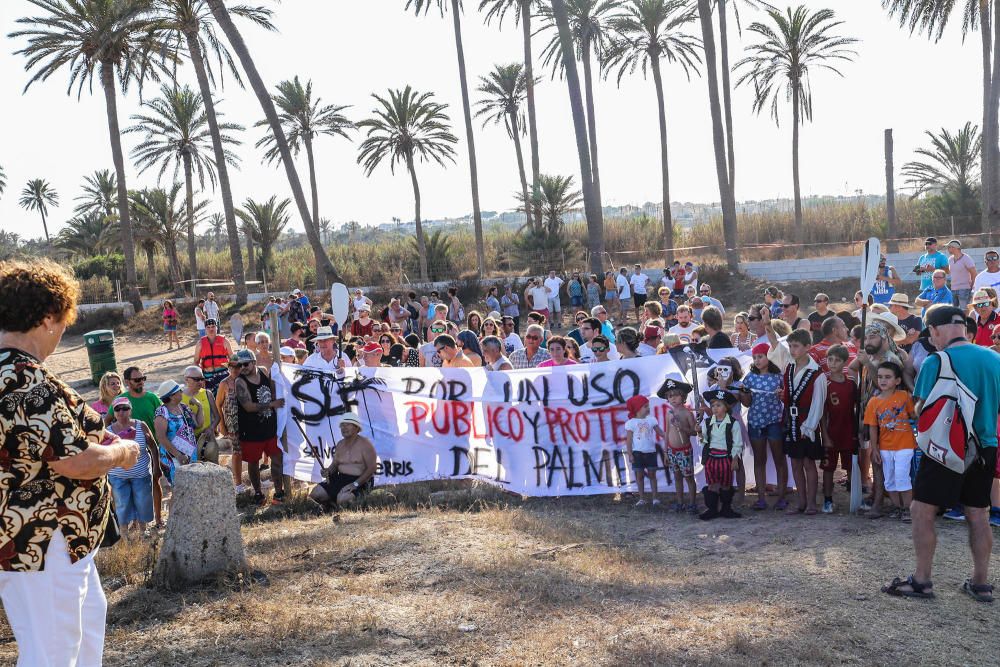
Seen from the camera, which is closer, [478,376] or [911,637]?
[911,637]

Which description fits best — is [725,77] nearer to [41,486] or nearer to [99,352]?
[99,352]

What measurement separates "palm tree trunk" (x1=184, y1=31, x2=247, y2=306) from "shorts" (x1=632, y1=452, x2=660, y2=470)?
26836 mm

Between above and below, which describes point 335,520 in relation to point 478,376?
below

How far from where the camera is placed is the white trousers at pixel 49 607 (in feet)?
10.6

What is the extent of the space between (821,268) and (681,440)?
2016 cm

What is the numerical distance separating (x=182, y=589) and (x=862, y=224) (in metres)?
39.7

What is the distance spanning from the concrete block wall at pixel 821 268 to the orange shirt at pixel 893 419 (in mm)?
19239

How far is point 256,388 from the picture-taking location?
9.38 m

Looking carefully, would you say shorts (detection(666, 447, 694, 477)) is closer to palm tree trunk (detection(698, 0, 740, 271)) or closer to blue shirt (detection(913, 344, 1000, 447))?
blue shirt (detection(913, 344, 1000, 447))

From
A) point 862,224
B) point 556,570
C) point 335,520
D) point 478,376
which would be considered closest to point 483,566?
point 556,570

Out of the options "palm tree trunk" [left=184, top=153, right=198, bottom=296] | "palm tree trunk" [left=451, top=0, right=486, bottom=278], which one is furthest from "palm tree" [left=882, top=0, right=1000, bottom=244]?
"palm tree trunk" [left=184, top=153, right=198, bottom=296]

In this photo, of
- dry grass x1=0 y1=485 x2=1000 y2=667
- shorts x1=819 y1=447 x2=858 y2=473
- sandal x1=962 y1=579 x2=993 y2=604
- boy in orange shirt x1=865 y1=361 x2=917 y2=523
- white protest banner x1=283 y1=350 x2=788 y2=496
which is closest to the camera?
dry grass x1=0 y1=485 x2=1000 y2=667

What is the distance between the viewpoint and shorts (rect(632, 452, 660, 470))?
27.2 feet

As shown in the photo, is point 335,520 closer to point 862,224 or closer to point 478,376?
point 478,376
